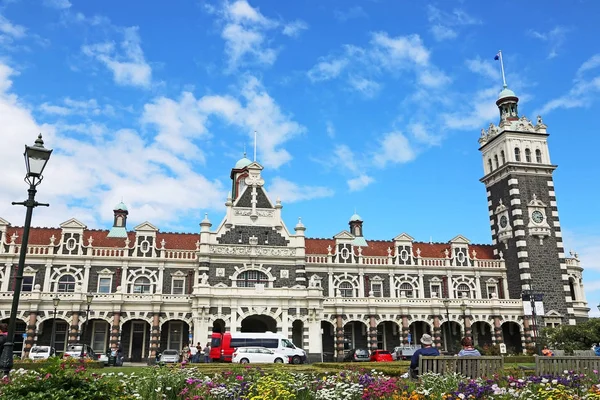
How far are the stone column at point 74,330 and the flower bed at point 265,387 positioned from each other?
120 feet

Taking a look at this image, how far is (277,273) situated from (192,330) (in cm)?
950

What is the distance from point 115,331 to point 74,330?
11.3 feet

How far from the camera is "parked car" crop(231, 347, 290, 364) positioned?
36.2 metres

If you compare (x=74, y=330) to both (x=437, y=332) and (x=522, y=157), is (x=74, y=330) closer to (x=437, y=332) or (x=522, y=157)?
(x=437, y=332)

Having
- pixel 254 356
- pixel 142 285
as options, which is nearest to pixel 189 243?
pixel 142 285

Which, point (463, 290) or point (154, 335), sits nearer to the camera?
point (154, 335)

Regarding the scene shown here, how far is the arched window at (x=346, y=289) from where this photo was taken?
55.3 meters

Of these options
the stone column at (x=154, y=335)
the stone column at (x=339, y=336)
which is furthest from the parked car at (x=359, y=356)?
the stone column at (x=154, y=335)

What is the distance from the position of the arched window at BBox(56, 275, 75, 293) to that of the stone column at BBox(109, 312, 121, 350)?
5.88 meters

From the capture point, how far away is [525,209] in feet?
194

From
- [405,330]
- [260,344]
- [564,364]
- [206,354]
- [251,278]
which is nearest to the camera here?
[564,364]

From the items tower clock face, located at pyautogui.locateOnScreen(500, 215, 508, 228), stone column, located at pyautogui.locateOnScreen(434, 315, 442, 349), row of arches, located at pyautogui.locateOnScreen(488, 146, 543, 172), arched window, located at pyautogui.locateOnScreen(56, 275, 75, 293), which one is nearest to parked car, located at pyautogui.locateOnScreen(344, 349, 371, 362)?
stone column, located at pyautogui.locateOnScreen(434, 315, 442, 349)

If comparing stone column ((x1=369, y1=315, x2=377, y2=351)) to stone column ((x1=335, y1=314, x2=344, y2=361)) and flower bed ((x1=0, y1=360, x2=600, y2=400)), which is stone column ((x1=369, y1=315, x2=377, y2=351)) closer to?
stone column ((x1=335, y1=314, x2=344, y2=361))

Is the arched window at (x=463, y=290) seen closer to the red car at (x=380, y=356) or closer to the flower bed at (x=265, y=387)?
the red car at (x=380, y=356)
